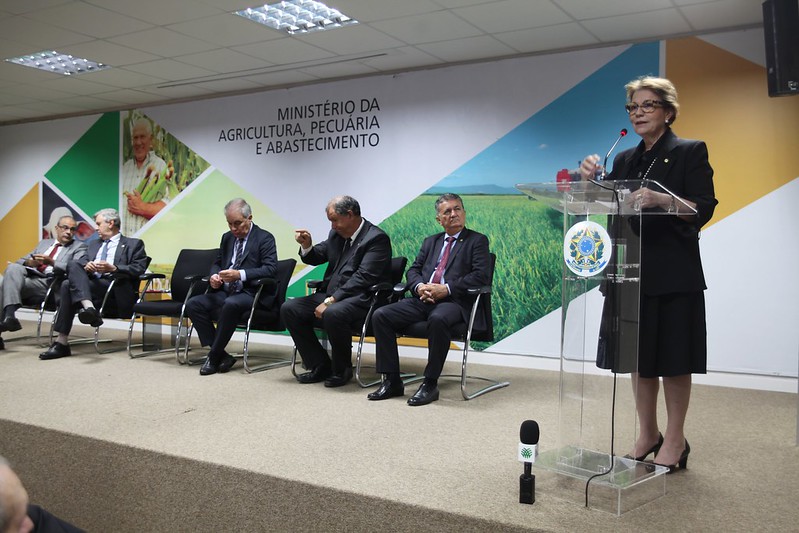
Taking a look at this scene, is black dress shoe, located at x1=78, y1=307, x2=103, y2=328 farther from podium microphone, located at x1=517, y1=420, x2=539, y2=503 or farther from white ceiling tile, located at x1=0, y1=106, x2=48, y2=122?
white ceiling tile, located at x1=0, y1=106, x2=48, y2=122

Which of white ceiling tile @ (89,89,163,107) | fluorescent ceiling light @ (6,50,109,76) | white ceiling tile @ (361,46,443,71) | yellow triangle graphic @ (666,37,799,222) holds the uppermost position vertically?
fluorescent ceiling light @ (6,50,109,76)

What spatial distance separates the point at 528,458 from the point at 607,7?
3499 millimetres

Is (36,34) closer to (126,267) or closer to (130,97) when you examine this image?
(126,267)

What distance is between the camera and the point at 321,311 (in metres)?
4.81

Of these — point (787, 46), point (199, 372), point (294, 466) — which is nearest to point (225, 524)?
point (294, 466)

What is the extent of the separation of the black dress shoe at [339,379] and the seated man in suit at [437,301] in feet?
1.37

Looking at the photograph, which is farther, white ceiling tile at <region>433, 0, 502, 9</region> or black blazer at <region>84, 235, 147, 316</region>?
black blazer at <region>84, 235, 147, 316</region>

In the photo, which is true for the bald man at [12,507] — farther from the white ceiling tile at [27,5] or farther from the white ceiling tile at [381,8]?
the white ceiling tile at [27,5]

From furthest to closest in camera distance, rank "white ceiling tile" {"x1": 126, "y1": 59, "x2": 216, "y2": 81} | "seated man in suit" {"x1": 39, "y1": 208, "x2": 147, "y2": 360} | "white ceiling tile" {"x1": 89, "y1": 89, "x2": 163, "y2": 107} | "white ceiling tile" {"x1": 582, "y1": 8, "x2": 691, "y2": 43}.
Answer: "white ceiling tile" {"x1": 89, "y1": 89, "x2": 163, "y2": 107}, "white ceiling tile" {"x1": 126, "y1": 59, "x2": 216, "y2": 81}, "seated man in suit" {"x1": 39, "y1": 208, "x2": 147, "y2": 360}, "white ceiling tile" {"x1": 582, "y1": 8, "x2": 691, "y2": 43}

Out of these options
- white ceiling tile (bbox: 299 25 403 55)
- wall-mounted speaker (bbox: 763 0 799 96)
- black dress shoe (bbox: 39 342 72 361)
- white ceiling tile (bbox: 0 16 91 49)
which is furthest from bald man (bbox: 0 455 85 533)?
white ceiling tile (bbox: 0 16 91 49)

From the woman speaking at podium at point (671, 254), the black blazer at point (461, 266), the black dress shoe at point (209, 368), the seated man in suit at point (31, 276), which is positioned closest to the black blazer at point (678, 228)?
the woman speaking at podium at point (671, 254)

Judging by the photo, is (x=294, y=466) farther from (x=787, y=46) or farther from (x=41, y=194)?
(x=41, y=194)

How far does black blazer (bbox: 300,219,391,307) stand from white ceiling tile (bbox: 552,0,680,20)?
202 cm

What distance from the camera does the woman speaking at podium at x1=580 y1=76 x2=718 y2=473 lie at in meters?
2.65
